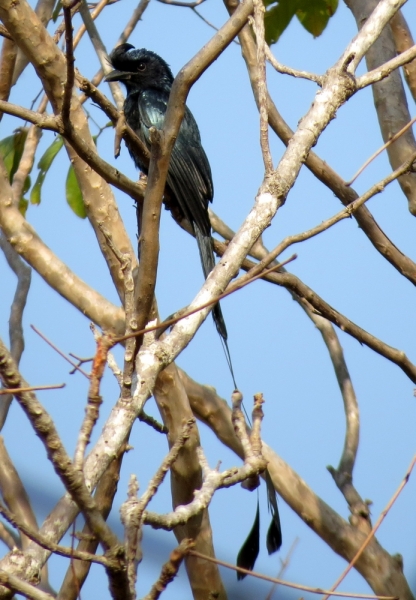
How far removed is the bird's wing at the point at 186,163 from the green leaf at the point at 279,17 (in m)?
0.67

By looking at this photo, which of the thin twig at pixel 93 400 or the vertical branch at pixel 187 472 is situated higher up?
the vertical branch at pixel 187 472

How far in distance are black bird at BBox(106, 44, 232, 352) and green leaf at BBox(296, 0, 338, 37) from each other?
0.79 m

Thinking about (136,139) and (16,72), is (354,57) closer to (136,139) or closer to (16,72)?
(136,139)

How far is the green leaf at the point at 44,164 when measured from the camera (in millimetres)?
4094

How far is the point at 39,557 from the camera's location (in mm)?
1449

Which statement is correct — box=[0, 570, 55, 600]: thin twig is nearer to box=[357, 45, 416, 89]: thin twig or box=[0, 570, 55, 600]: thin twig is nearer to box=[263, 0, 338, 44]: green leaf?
box=[357, 45, 416, 89]: thin twig

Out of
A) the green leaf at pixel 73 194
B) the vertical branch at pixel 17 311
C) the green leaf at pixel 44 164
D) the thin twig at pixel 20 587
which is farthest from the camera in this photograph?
the green leaf at pixel 73 194

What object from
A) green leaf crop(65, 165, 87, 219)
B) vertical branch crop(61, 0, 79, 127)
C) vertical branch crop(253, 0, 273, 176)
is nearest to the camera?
vertical branch crop(61, 0, 79, 127)

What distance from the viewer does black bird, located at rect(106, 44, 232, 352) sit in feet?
11.9

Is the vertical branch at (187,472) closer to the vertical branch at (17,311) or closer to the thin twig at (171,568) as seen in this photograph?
the vertical branch at (17,311)

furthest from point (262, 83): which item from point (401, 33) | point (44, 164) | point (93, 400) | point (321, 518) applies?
point (44, 164)

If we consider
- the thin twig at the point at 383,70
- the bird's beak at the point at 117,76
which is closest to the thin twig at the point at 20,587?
the thin twig at the point at 383,70

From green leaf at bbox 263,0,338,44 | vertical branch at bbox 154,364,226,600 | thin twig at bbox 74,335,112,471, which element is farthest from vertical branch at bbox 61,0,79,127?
green leaf at bbox 263,0,338,44

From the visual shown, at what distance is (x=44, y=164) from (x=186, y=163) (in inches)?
31.1
